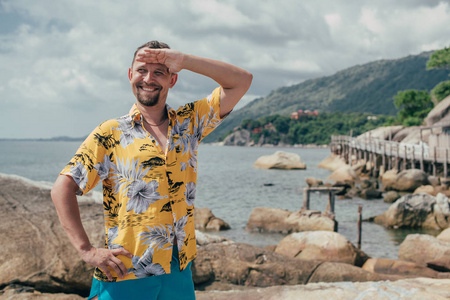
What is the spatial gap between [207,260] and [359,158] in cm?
4208

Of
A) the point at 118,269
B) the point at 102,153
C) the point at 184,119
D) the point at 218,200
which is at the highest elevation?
the point at 184,119

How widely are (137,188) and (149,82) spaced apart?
0.61 metres

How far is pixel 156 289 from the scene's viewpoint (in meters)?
2.27

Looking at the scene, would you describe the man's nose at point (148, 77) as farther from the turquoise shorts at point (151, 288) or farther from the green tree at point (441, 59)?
the green tree at point (441, 59)

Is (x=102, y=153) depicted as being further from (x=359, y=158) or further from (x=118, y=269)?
(x=359, y=158)

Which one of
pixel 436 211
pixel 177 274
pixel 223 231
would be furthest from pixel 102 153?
pixel 436 211

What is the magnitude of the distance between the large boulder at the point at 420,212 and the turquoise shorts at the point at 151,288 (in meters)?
15.7

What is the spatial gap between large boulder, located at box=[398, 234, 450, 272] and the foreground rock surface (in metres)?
4.90

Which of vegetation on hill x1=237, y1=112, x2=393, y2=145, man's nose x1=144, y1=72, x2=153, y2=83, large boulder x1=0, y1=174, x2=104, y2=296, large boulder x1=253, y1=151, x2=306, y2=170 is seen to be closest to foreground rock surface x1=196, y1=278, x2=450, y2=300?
large boulder x1=0, y1=174, x2=104, y2=296

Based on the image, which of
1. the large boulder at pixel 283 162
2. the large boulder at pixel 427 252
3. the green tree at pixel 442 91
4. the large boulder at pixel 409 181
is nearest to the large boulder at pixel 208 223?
the large boulder at pixel 427 252

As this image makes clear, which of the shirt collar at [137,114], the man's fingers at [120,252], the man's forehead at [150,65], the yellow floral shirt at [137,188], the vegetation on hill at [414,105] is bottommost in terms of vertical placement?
the man's fingers at [120,252]

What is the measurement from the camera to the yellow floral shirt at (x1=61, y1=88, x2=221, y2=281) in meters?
2.24

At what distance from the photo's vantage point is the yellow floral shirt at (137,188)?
224cm

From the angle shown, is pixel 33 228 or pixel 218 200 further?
pixel 218 200
